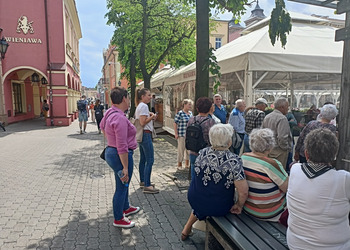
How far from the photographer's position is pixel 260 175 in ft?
8.09

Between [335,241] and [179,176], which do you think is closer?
[335,241]

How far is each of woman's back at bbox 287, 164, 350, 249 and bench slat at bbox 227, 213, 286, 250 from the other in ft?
0.80

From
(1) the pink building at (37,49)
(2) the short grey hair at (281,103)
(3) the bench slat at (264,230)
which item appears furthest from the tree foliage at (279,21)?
(1) the pink building at (37,49)

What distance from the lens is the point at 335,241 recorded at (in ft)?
5.81

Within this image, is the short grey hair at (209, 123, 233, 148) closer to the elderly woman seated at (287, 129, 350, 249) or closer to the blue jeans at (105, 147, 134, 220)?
the elderly woman seated at (287, 129, 350, 249)

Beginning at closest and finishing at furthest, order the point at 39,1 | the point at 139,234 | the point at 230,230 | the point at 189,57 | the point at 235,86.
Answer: the point at 230,230, the point at 139,234, the point at 235,86, the point at 189,57, the point at 39,1

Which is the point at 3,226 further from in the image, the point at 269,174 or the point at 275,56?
the point at 275,56

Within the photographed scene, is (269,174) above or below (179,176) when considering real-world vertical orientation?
above

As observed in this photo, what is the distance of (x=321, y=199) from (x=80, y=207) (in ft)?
11.8

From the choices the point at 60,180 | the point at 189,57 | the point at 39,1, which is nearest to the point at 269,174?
the point at 60,180

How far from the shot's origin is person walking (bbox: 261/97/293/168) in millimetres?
4430

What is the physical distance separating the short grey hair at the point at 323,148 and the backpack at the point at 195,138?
2290 millimetres

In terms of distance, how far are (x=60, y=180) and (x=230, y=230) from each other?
14.4 ft

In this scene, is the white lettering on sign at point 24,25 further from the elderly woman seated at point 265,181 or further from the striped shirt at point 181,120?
the elderly woman seated at point 265,181
